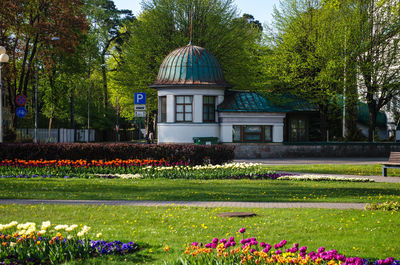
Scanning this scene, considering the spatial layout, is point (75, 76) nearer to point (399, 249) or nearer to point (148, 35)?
point (148, 35)

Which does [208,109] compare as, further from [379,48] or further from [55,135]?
[55,135]

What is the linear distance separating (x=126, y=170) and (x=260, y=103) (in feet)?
57.2

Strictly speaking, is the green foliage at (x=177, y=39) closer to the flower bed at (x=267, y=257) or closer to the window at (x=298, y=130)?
the window at (x=298, y=130)

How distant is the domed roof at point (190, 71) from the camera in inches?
1432

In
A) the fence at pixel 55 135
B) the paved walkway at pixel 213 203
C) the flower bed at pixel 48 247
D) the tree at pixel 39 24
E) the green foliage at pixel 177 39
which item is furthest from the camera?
the fence at pixel 55 135

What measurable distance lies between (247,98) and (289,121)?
13.7 ft

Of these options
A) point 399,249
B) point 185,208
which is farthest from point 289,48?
point 399,249

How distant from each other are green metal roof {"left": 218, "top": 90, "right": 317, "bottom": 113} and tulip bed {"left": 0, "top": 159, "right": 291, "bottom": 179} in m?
13.6

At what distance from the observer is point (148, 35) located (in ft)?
144

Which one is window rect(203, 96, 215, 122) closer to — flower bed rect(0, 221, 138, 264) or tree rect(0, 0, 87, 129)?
tree rect(0, 0, 87, 129)

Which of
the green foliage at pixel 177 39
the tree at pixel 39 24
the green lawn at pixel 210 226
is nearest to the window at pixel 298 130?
the green foliage at pixel 177 39

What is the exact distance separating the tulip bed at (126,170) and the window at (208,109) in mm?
12803

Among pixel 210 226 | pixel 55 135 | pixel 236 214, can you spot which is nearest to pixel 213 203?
pixel 236 214

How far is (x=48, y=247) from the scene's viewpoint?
25.2ft
